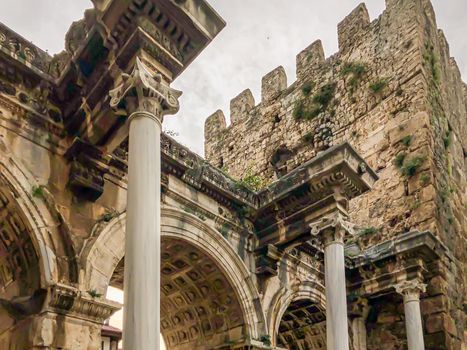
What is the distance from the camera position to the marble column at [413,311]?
11406mm

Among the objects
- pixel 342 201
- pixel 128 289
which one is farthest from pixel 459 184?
pixel 128 289

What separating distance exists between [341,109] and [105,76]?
10.3 m

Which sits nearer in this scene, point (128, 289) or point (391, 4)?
point (128, 289)

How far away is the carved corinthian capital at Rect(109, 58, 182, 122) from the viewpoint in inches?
254

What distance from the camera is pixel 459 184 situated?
15.6m

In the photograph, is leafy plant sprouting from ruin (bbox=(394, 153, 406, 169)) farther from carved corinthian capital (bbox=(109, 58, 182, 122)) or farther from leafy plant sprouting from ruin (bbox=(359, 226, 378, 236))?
carved corinthian capital (bbox=(109, 58, 182, 122))

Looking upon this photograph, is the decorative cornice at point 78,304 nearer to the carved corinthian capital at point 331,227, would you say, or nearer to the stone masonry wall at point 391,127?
the carved corinthian capital at point 331,227

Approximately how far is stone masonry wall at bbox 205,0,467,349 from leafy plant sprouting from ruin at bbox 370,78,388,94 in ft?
0.09

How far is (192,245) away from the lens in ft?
32.3

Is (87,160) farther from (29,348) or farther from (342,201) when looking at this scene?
(342,201)

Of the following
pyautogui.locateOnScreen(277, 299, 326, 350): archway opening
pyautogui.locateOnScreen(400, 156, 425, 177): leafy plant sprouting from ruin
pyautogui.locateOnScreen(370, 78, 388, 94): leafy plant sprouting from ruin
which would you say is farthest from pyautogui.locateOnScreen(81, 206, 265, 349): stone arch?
pyautogui.locateOnScreen(370, 78, 388, 94): leafy plant sprouting from ruin

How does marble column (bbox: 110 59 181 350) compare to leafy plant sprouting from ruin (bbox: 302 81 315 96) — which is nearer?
marble column (bbox: 110 59 181 350)

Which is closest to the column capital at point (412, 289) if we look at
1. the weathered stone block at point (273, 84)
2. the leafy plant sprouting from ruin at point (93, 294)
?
the leafy plant sprouting from ruin at point (93, 294)

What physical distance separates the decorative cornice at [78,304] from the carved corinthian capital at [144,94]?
227 cm
